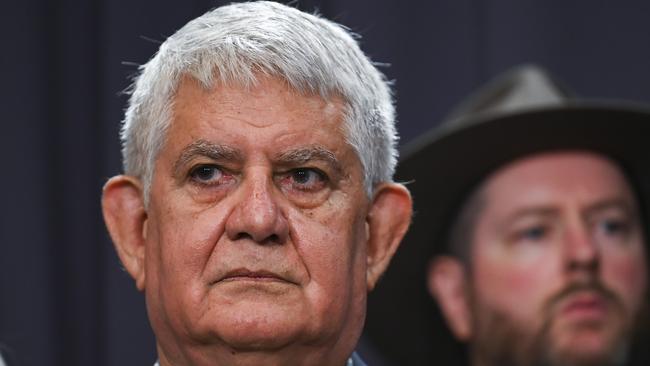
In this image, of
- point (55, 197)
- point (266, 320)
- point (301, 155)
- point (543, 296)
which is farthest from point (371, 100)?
point (55, 197)

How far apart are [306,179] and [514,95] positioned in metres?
1.33

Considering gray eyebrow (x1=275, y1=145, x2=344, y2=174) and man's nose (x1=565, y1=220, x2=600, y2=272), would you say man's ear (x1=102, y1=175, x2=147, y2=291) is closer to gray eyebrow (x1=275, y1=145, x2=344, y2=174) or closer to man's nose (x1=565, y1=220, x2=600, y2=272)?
gray eyebrow (x1=275, y1=145, x2=344, y2=174)

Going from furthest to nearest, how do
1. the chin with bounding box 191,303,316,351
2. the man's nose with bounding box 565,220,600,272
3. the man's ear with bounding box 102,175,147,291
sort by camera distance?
the man's nose with bounding box 565,220,600,272 → the man's ear with bounding box 102,175,147,291 → the chin with bounding box 191,303,316,351

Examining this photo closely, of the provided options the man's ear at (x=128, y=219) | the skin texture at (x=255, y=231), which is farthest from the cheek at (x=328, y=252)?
the man's ear at (x=128, y=219)

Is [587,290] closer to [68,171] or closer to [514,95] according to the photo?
[514,95]

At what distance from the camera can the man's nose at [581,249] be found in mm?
3029

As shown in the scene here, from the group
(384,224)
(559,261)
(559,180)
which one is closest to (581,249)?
(559,261)

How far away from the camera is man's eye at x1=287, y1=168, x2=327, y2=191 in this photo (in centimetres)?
197

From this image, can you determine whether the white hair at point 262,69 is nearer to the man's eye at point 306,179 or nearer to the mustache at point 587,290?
the man's eye at point 306,179

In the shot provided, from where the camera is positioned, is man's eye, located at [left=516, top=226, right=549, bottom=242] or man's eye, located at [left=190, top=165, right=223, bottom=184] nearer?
man's eye, located at [left=190, top=165, right=223, bottom=184]

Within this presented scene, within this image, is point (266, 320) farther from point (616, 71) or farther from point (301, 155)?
point (616, 71)

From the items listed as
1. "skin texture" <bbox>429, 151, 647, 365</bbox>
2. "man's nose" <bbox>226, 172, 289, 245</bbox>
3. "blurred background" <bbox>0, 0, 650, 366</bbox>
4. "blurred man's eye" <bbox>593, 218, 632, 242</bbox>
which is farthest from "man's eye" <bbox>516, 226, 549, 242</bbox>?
"man's nose" <bbox>226, 172, 289, 245</bbox>

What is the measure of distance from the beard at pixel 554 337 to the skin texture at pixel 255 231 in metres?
1.14

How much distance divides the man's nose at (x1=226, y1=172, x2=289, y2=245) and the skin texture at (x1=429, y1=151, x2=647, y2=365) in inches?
49.7
